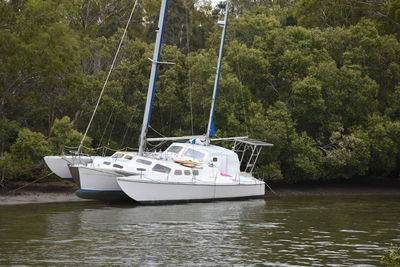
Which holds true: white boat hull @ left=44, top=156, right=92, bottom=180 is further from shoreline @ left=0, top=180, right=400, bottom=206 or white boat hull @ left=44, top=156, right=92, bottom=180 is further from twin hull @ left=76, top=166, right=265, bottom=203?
twin hull @ left=76, top=166, right=265, bottom=203

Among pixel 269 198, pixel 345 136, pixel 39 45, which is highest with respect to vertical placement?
pixel 39 45

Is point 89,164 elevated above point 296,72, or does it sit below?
below

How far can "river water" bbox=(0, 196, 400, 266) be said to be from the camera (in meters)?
21.2

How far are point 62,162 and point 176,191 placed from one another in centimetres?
588

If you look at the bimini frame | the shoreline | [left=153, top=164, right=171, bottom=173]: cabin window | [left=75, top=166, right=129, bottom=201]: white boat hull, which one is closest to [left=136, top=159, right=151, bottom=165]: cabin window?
[left=153, top=164, right=171, bottom=173]: cabin window

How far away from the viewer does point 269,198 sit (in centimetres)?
4281

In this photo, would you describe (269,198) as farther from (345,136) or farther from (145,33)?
(145,33)

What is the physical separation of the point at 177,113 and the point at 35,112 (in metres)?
9.14

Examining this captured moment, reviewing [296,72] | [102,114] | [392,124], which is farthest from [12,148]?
[392,124]

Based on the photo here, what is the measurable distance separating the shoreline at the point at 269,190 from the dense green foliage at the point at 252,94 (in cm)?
100

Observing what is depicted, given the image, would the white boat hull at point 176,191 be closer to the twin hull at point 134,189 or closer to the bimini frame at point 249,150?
the twin hull at point 134,189

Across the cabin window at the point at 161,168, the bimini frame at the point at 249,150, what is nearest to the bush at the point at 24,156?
the cabin window at the point at 161,168

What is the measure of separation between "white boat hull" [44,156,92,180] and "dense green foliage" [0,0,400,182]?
3985 mm

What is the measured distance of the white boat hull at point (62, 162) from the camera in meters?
36.4
